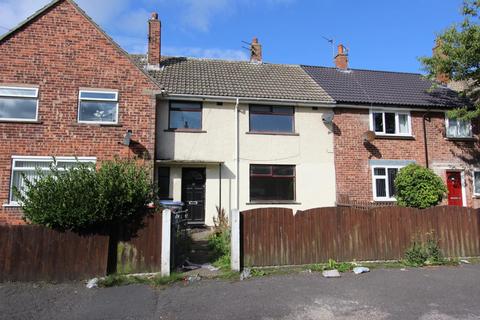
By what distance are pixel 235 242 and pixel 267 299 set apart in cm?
199

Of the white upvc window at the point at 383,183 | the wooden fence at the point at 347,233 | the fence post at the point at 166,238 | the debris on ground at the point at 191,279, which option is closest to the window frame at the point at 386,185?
the white upvc window at the point at 383,183

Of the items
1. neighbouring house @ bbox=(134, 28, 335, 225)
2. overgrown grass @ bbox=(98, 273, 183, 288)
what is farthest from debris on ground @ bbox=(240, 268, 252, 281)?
neighbouring house @ bbox=(134, 28, 335, 225)

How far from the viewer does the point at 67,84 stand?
12.9m

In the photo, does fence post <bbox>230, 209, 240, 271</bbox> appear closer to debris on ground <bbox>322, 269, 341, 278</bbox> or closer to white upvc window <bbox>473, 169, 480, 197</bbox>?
debris on ground <bbox>322, 269, 341, 278</bbox>

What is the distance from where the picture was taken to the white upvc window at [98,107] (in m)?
13.0

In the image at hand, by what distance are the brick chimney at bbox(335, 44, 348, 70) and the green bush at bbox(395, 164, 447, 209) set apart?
299 inches

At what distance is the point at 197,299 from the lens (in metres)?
6.73

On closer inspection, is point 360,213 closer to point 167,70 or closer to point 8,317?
point 8,317

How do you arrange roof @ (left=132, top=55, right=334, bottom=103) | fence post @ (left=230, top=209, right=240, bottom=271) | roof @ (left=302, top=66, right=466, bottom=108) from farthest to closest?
roof @ (left=302, top=66, right=466, bottom=108)
roof @ (left=132, top=55, right=334, bottom=103)
fence post @ (left=230, top=209, right=240, bottom=271)

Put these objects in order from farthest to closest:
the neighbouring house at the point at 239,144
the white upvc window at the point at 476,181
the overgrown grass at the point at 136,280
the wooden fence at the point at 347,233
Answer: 1. the white upvc window at the point at 476,181
2. the neighbouring house at the point at 239,144
3. the wooden fence at the point at 347,233
4. the overgrown grass at the point at 136,280

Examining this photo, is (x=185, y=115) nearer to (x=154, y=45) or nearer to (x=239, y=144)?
(x=239, y=144)

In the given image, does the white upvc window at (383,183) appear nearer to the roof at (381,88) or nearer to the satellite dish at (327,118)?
the satellite dish at (327,118)

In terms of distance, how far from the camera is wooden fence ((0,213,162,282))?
7.66m

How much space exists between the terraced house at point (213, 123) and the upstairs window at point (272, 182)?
41 millimetres
